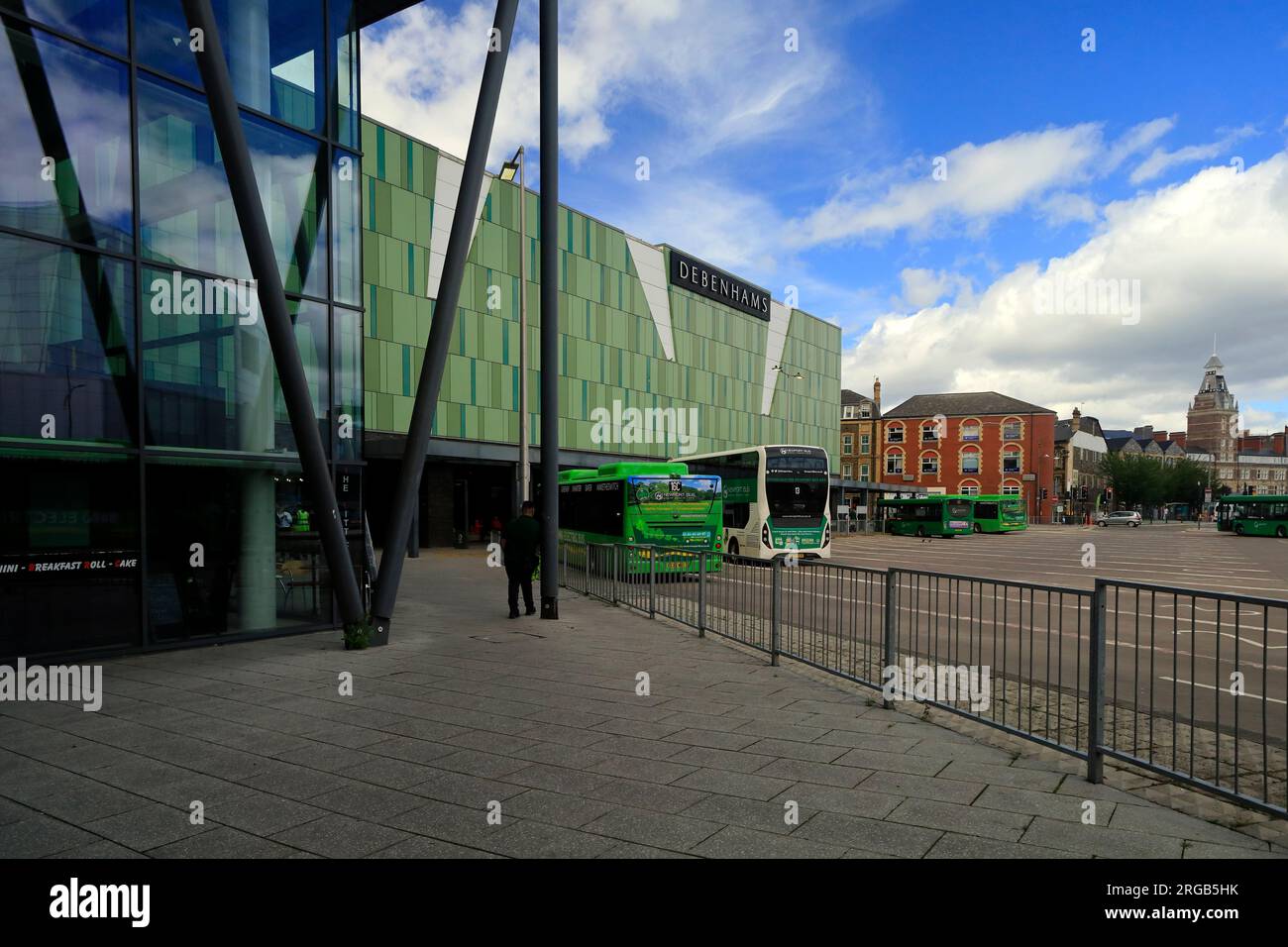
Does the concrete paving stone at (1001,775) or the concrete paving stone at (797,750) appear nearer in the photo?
the concrete paving stone at (1001,775)

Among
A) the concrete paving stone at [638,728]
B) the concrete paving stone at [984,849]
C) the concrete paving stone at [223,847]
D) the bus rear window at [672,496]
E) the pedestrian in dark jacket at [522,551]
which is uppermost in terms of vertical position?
the bus rear window at [672,496]

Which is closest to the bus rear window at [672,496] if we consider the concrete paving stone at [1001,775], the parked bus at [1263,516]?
the concrete paving stone at [1001,775]

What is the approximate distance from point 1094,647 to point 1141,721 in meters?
2.22

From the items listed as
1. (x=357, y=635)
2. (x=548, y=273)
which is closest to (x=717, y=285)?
(x=548, y=273)

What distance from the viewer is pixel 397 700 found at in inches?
262

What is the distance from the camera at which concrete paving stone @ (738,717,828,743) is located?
5.56 m

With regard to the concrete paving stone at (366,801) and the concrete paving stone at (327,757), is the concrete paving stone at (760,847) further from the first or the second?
the concrete paving stone at (327,757)

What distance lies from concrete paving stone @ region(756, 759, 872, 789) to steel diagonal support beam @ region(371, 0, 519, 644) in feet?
20.2

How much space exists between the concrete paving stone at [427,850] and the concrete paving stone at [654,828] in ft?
1.93

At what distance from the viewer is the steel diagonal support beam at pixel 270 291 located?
7.97 metres

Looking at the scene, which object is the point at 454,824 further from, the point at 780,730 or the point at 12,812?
the point at 780,730

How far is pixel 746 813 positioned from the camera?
13.6ft

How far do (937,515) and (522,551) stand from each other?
4041 cm

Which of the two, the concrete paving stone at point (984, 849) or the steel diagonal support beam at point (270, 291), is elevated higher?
the steel diagonal support beam at point (270, 291)
